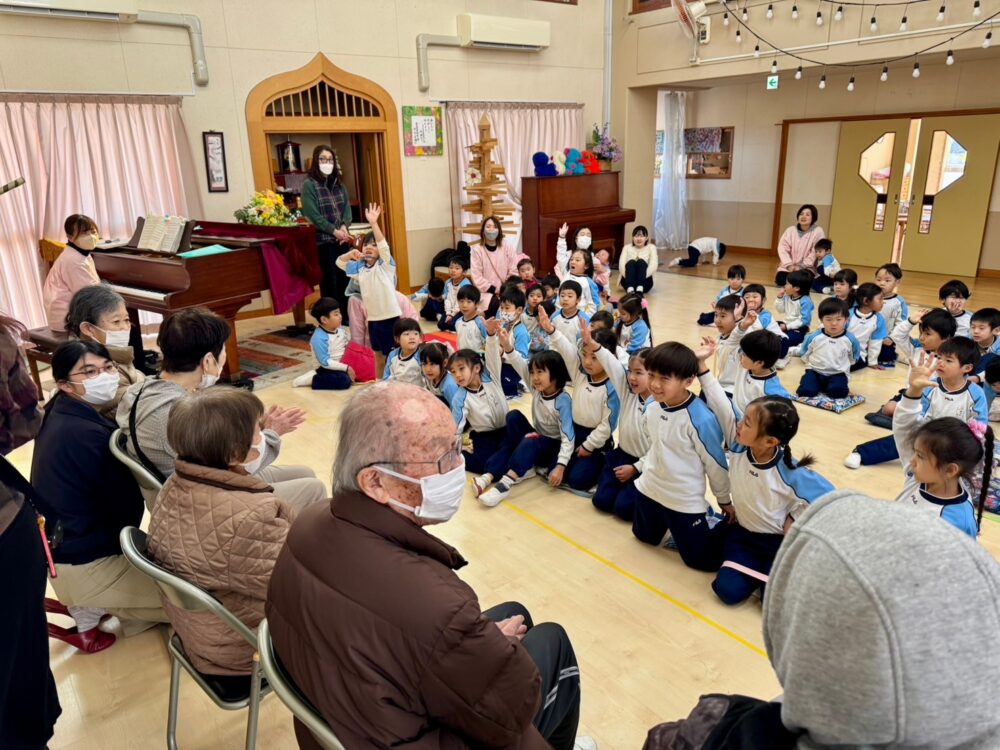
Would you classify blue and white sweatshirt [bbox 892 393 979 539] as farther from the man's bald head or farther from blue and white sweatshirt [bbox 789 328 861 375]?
blue and white sweatshirt [bbox 789 328 861 375]

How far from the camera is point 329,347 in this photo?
5.27 m

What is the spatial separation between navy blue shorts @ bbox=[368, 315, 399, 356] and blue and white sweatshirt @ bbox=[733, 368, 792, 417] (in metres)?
2.81

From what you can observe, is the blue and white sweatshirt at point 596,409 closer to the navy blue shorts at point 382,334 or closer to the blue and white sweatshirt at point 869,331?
the navy blue shorts at point 382,334

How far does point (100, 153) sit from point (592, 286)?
471 cm

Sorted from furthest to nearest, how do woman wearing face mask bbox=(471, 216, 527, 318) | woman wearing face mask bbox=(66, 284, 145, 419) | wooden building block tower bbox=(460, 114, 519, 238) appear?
wooden building block tower bbox=(460, 114, 519, 238)
woman wearing face mask bbox=(471, 216, 527, 318)
woman wearing face mask bbox=(66, 284, 145, 419)

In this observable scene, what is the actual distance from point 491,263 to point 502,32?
334cm

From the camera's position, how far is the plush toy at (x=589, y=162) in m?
8.94

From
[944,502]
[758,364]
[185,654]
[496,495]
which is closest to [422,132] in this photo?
[758,364]

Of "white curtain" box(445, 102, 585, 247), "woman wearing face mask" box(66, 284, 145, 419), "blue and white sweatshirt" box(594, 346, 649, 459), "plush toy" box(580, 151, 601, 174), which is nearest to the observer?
"woman wearing face mask" box(66, 284, 145, 419)

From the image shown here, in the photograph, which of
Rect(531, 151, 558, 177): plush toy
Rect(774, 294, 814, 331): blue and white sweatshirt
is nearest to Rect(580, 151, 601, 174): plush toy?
Rect(531, 151, 558, 177): plush toy

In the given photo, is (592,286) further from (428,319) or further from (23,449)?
(23,449)

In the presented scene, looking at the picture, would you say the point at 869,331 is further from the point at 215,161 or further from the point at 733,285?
the point at 215,161

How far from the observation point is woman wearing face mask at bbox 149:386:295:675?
1677mm

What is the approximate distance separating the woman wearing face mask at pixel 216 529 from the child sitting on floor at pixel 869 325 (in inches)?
195
